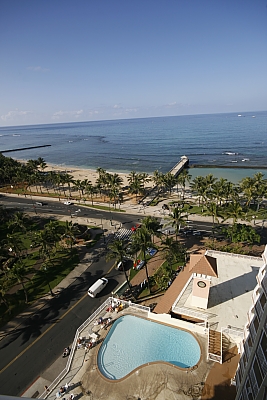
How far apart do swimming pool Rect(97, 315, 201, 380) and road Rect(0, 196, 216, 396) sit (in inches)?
317

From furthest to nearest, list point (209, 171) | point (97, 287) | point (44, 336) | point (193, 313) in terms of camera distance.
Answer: point (209, 171) → point (97, 287) → point (44, 336) → point (193, 313)

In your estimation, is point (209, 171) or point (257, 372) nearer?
point (257, 372)

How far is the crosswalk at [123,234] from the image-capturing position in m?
57.0

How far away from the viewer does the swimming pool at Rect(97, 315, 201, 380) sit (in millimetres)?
24844

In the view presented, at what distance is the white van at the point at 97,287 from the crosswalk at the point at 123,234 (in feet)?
53.8

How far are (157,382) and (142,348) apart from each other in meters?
3.79

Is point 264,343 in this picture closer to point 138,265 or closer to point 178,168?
point 138,265

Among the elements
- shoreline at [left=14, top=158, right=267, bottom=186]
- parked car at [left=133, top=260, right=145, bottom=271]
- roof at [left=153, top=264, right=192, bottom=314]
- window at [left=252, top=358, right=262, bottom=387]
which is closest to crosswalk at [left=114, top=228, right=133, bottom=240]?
parked car at [left=133, top=260, right=145, bottom=271]

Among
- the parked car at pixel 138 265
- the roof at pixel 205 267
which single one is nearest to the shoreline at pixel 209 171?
the parked car at pixel 138 265

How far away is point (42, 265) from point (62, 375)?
83.2 ft

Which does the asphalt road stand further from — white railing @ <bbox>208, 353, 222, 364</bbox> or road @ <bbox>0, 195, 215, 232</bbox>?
road @ <bbox>0, 195, 215, 232</bbox>

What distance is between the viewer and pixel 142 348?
26.2 metres

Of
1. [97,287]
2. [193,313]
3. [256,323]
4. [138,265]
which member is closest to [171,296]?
[193,313]

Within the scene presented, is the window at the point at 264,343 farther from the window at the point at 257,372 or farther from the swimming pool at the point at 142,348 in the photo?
the swimming pool at the point at 142,348
